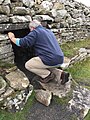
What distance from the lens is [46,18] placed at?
763cm

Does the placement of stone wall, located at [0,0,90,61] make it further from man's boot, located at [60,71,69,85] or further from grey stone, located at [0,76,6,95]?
man's boot, located at [60,71,69,85]

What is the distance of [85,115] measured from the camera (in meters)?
5.98

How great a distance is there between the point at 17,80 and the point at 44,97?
0.75 meters

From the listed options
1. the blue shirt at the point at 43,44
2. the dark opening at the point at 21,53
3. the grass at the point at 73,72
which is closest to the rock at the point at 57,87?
the grass at the point at 73,72

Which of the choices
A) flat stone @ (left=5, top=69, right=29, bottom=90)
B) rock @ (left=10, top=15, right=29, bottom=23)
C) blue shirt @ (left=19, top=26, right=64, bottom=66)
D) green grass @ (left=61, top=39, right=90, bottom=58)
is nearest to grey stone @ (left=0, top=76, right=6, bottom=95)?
flat stone @ (left=5, top=69, right=29, bottom=90)

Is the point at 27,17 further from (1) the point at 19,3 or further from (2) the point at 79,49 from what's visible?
(2) the point at 79,49

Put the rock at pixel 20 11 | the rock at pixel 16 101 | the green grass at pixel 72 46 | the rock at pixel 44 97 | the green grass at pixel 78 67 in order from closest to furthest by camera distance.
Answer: the rock at pixel 16 101, the rock at pixel 44 97, the rock at pixel 20 11, the green grass at pixel 78 67, the green grass at pixel 72 46

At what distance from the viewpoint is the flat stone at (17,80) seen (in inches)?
234

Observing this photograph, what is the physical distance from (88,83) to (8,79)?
2.52m

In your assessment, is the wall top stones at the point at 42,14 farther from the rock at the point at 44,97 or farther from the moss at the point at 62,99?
the moss at the point at 62,99

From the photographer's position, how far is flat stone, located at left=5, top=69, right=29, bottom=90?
5956mm

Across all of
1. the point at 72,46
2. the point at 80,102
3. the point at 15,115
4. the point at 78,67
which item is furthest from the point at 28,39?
the point at 72,46

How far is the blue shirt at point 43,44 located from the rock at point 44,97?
714mm

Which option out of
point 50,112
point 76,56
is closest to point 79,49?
point 76,56
